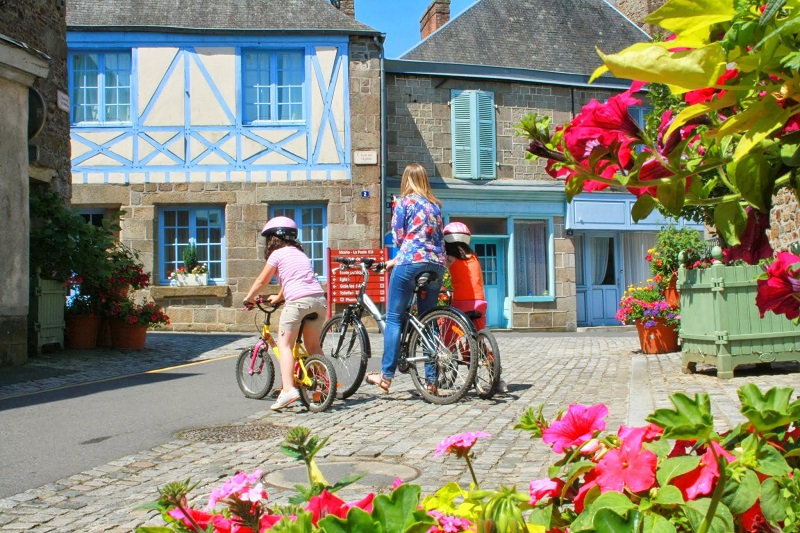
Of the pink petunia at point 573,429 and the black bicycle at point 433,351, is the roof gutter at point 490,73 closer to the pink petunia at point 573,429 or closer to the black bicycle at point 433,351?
the black bicycle at point 433,351

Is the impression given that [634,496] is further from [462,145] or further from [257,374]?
[462,145]

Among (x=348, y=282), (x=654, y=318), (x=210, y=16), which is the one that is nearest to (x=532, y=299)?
(x=348, y=282)

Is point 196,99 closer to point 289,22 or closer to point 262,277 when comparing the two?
point 289,22

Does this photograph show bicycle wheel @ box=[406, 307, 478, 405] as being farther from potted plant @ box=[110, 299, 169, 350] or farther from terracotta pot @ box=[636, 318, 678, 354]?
potted plant @ box=[110, 299, 169, 350]

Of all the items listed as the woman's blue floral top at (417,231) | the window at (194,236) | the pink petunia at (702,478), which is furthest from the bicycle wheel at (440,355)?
the window at (194,236)

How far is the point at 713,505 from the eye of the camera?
3.29 ft

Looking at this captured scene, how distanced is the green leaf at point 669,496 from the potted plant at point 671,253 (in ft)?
32.2

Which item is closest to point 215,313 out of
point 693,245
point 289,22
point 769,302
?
point 289,22

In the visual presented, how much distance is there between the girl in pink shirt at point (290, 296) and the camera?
6.33 meters

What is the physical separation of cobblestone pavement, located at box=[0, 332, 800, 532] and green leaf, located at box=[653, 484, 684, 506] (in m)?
0.85

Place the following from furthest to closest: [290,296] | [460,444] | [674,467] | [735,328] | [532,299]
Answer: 1. [532,299]
2. [735,328]
3. [290,296]
4. [460,444]
5. [674,467]

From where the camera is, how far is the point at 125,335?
11789 mm

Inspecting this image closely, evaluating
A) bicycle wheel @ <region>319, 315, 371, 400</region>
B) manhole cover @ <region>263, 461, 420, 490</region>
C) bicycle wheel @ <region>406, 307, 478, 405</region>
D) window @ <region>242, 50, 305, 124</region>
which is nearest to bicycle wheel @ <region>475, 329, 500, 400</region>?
bicycle wheel @ <region>406, 307, 478, 405</region>

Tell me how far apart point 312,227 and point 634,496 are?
16620mm
